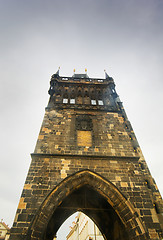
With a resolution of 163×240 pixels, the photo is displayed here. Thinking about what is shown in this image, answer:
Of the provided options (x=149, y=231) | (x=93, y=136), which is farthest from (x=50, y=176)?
(x=149, y=231)

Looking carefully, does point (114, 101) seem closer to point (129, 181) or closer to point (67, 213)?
point (129, 181)

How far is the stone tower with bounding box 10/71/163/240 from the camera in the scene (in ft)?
18.5

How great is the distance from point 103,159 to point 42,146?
3.12m

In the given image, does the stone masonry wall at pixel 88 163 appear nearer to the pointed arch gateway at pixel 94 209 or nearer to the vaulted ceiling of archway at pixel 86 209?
the pointed arch gateway at pixel 94 209

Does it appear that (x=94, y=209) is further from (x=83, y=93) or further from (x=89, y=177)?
(x=83, y=93)

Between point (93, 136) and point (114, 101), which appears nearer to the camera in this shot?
point (93, 136)

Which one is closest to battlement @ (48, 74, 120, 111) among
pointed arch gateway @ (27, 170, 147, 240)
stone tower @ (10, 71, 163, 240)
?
stone tower @ (10, 71, 163, 240)

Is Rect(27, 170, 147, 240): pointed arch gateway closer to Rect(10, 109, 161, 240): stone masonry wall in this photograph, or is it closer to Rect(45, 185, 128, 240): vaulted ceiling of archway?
Rect(45, 185, 128, 240): vaulted ceiling of archway

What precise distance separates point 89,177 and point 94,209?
1.77 metres

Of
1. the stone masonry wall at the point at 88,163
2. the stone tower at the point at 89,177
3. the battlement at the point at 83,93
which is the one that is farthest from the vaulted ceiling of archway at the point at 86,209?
the battlement at the point at 83,93

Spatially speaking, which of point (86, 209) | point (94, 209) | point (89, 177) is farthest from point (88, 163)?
point (86, 209)

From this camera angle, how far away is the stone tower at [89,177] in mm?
5645

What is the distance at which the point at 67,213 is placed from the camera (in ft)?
28.2

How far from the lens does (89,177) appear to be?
22.0ft
